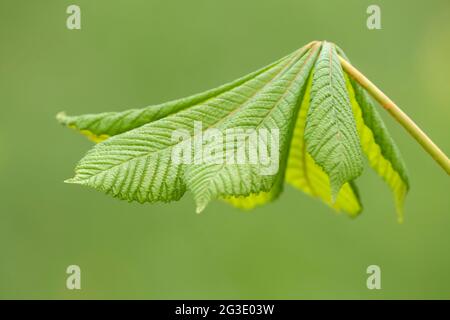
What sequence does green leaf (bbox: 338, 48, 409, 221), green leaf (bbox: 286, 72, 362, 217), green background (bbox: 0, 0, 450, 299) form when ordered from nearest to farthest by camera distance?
green leaf (bbox: 338, 48, 409, 221)
green leaf (bbox: 286, 72, 362, 217)
green background (bbox: 0, 0, 450, 299)

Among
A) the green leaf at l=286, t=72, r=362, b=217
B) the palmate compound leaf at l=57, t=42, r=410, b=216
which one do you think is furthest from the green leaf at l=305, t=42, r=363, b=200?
the green leaf at l=286, t=72, r=362, b=217

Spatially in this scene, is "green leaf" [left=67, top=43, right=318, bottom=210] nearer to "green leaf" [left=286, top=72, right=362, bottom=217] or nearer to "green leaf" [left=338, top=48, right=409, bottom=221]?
"green leaf" [left=338, top=48, right=409, bottom=221]

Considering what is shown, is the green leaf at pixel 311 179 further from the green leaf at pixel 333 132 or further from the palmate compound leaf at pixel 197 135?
the green leaf at pixel 333 132

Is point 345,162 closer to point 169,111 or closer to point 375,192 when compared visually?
point 169,111

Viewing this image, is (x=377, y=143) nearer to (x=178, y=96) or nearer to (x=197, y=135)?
(x=197, y=135)

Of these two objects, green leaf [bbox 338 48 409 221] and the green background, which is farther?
the green background

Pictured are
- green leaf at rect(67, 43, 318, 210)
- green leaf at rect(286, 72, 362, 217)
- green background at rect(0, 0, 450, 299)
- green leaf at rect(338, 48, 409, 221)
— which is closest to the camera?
green leaf at rect(67, 43, 318, 210)
